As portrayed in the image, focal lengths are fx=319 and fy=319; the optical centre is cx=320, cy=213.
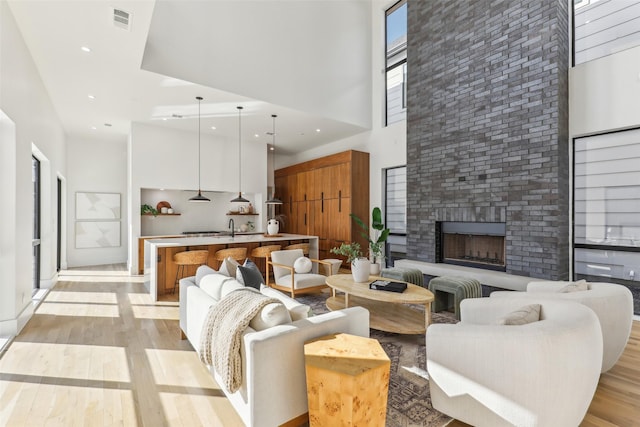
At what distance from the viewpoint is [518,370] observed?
1.71 meters

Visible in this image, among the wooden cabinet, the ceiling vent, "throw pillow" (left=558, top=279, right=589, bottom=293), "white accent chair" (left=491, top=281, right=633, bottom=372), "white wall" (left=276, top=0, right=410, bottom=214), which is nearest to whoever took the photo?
"white accent chair" (left=491, top=281, right=633, bottom=372)

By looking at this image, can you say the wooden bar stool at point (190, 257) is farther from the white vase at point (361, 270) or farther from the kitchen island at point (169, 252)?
the white vase at point (361, 270)

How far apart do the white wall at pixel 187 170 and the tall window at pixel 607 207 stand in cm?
671

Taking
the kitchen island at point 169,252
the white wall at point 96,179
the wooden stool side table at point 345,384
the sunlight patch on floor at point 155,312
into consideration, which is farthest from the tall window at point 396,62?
the white wall at point 96,179

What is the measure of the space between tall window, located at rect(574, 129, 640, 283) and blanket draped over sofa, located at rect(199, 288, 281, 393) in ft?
15.2

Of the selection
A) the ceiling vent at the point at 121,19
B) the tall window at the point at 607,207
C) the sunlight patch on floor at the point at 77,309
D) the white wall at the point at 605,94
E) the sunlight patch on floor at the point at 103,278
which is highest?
the ceiling vent at the point at 121,19

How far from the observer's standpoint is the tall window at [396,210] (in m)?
7.11

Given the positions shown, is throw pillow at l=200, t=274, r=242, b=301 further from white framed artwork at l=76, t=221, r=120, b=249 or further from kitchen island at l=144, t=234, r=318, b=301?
white framed artwork at l=76, t=221, r=120, b=249

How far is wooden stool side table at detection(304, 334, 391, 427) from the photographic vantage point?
170 cm

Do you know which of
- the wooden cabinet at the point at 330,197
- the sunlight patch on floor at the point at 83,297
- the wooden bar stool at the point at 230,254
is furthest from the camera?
the wooden cabinet at the point at 330,197

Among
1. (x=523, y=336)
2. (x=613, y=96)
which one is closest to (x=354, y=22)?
(x=613, y=96)

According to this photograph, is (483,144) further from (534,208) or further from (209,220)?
(209,220)

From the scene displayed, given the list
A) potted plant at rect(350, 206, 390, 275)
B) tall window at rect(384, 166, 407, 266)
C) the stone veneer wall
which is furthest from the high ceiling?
potted plant at rect(350, 206, 390, 275)

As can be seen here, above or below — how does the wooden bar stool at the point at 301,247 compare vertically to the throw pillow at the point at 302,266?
above
